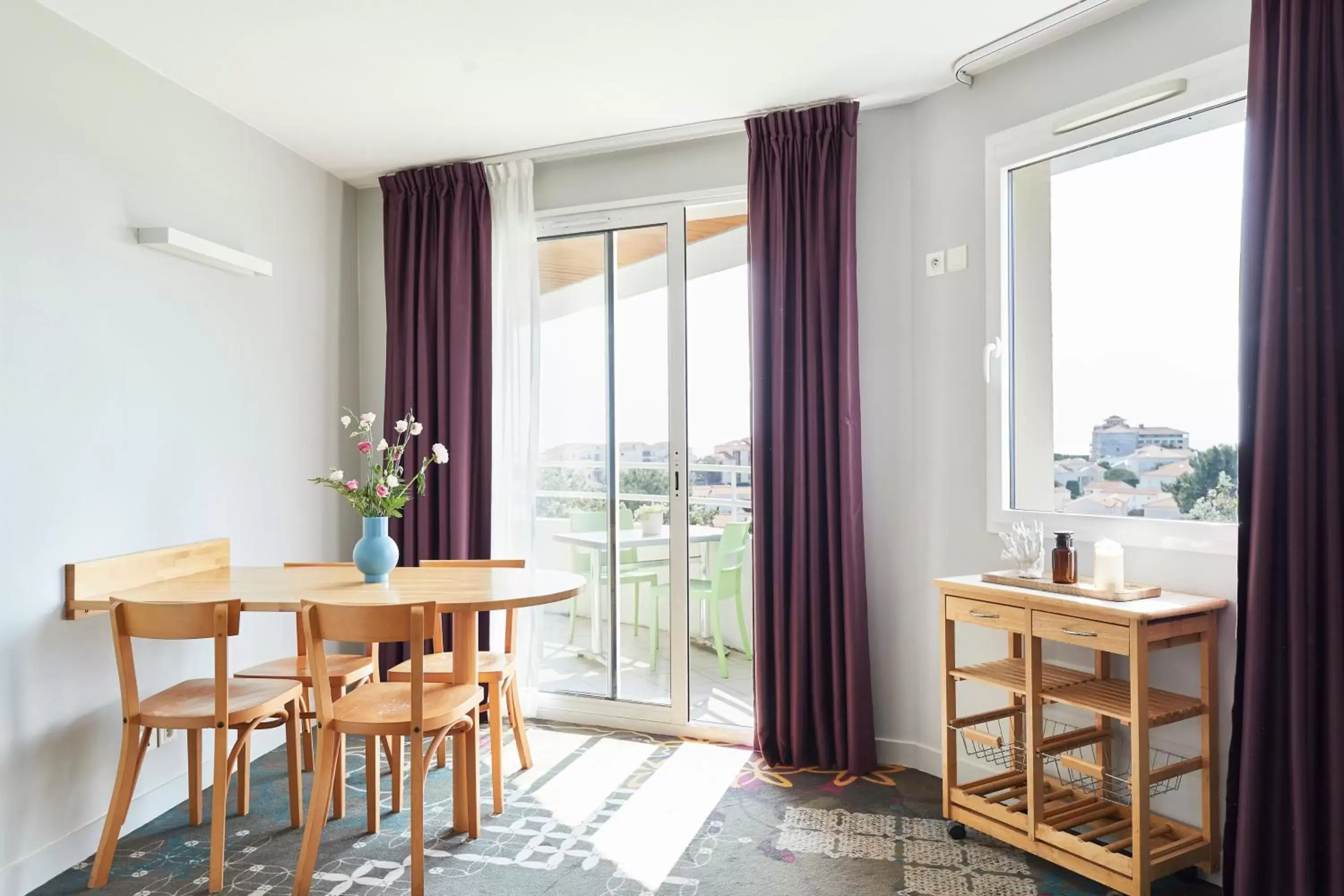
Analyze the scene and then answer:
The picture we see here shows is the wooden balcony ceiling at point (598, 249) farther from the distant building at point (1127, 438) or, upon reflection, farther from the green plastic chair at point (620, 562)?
the distant building at point (1127, 438)

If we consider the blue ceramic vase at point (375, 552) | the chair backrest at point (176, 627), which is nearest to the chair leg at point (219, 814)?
the chair backrest at point (176, 627)

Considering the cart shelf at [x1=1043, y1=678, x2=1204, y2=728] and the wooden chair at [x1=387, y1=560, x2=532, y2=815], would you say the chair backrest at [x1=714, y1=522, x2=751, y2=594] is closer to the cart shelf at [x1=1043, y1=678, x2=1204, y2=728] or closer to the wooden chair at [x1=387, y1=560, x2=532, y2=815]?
the wooden chair at [x1=387, y1=560, x2=532, y2=815]

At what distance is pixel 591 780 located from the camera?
3312mm

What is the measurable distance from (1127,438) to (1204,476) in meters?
0.27

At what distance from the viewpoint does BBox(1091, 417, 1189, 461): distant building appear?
2662 millimetres

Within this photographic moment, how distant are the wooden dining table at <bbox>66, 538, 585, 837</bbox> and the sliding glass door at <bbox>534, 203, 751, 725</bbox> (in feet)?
2.77

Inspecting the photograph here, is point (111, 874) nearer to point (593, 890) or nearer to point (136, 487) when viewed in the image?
point (136, 487)

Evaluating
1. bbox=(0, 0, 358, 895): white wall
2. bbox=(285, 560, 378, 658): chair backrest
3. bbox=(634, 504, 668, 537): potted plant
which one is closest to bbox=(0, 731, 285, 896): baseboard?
bbox=(0, 0, 358, 895): white wall

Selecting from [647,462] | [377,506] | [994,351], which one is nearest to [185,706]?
[377,506]

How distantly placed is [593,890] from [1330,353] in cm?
235

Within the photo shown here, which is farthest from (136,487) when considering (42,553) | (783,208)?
(783,208)

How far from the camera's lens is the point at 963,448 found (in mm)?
3262

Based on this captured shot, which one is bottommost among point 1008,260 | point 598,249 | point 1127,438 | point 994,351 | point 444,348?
point 1127,438

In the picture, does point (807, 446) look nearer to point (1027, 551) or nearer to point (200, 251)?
point (1027, 551)
